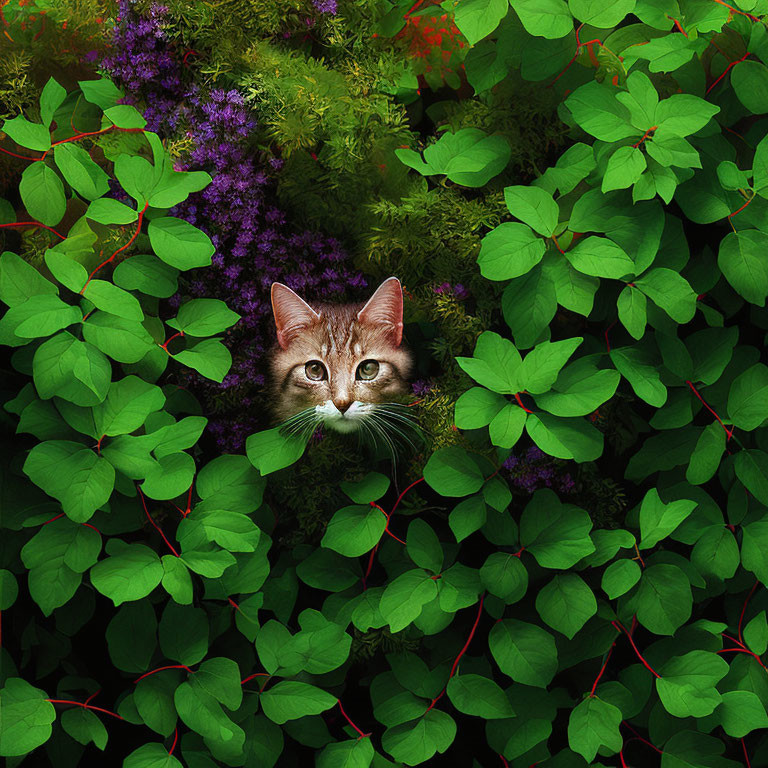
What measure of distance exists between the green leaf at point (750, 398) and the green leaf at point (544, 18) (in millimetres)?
523

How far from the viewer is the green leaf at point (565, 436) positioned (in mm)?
891

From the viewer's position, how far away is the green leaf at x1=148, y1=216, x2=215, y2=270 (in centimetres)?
90

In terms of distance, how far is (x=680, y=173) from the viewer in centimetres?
93

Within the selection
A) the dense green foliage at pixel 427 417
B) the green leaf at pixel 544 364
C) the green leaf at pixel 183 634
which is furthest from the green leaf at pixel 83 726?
the green leaf at pixel 544 364

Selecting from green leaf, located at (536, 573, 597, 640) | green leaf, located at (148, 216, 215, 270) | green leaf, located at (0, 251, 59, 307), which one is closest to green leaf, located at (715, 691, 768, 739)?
green leaf, located at (536, 573, 597, 640)

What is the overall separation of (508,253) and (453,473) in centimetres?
30

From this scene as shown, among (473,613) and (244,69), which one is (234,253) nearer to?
(244,69)

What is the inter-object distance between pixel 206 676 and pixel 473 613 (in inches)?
15.2

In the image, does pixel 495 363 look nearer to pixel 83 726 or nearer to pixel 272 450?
pixel 272 450

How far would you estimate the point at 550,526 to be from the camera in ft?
3.31

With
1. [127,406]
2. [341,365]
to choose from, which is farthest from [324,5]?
[127,406]

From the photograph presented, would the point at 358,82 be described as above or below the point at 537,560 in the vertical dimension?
above

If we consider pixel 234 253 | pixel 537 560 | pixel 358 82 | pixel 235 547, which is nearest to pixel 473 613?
pixel 537 560

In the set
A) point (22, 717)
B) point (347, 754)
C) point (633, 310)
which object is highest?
point (633, 310)
